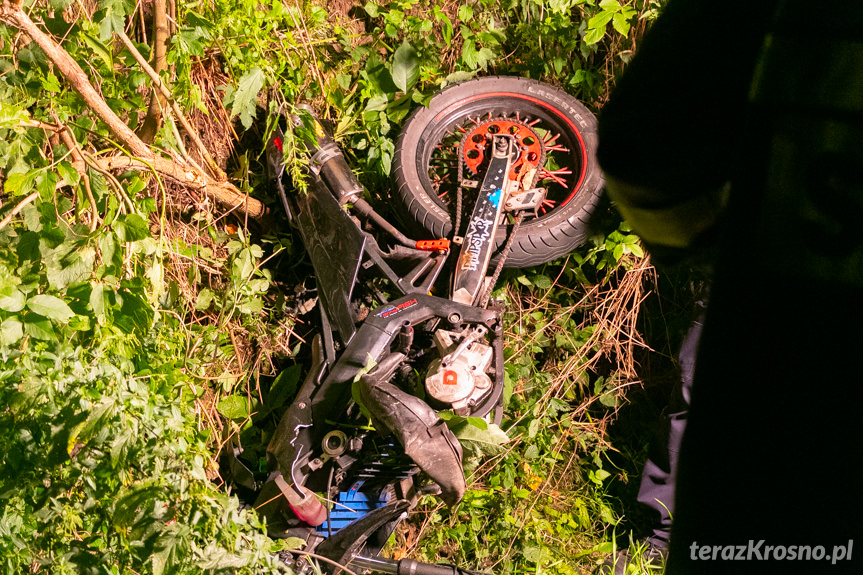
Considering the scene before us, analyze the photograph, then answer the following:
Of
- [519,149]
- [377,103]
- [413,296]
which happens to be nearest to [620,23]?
[519,149]

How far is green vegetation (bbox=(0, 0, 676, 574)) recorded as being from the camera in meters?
1.52

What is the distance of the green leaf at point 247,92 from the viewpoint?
2701 mm

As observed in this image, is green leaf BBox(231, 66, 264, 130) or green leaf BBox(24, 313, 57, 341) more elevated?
green leaf BBox(231, 66, 264, 130)

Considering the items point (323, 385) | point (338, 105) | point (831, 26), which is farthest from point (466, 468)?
point (831, 26)

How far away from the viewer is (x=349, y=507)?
2.38 metres

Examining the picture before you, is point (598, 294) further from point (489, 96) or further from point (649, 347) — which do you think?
point (489, 96)

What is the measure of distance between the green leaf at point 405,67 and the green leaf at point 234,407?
5.39 ft

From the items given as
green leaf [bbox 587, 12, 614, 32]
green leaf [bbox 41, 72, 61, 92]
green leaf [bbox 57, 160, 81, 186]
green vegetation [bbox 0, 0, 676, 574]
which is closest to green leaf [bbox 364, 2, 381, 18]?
green vegetation [bbox 0, 0, 676, 574]

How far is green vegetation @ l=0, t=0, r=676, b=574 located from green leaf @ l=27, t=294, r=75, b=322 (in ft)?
0.03

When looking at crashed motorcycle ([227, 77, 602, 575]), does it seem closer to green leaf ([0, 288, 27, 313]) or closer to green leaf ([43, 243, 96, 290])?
green leaf ([43, 243, 96, 290])

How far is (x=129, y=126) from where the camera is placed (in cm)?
265

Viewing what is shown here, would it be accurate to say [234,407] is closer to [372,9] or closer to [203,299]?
[203,299]

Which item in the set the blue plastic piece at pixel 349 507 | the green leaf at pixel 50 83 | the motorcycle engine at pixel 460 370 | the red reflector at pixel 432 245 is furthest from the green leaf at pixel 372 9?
the blue plastic piece at pixel 349 507

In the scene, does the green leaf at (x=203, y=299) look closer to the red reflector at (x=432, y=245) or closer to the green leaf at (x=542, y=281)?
the red reflector at (x=432, y=245)
